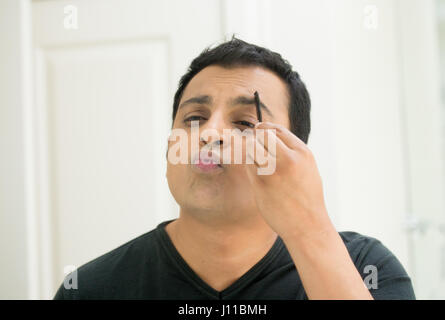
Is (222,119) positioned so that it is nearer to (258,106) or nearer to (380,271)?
(258,106)

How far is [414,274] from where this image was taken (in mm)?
1154

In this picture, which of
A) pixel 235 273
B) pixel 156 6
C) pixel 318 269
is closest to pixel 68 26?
pixel 156 6

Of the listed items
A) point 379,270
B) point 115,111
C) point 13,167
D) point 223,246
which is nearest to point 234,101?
point 223,246

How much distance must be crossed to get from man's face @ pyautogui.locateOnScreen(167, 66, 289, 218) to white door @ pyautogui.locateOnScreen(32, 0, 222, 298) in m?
0.35

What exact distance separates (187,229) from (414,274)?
0.92 meters

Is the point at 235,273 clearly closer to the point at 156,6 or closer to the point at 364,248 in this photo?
the point at 364,248

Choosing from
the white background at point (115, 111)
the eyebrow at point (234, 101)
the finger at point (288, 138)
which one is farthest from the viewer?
the white background at point (115, 111)

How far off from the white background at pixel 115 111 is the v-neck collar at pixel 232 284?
0.35 meters

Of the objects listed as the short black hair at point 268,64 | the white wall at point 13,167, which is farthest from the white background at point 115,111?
the short black hair at point 268,64

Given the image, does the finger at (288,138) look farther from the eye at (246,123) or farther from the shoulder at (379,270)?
the shoulder at (379,270)

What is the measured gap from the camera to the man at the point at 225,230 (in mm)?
571

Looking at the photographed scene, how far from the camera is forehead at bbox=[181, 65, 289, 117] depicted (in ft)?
2.00

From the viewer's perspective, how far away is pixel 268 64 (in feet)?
2.16

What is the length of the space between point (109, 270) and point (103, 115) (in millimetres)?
503
